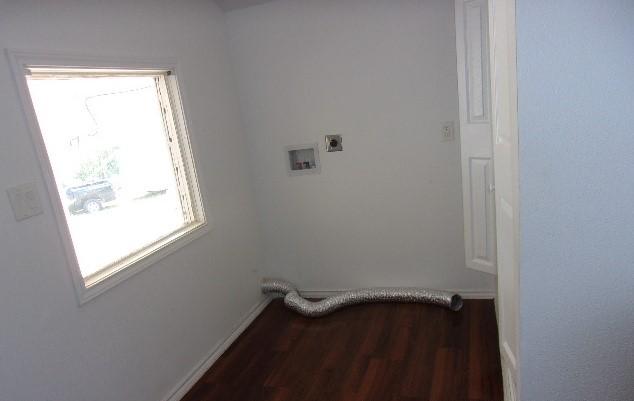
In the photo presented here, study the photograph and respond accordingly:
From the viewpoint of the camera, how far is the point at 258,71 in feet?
9.80

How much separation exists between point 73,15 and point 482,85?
76.0 inches

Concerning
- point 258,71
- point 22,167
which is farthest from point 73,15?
point 258,71

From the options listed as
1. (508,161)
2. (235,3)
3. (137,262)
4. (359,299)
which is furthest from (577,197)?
(235,3)

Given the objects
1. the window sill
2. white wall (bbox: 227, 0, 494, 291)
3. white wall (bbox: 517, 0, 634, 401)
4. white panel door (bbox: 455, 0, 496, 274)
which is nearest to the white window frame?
the window sill

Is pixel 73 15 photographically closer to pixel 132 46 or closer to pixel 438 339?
pixel 132 46

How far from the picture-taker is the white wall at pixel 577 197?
0.95m

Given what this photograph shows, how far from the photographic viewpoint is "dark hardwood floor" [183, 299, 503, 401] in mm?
2127

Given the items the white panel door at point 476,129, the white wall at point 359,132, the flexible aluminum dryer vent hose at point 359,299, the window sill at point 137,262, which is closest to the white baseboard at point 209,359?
the flexible aluminum dryer vent hose at point 359,299

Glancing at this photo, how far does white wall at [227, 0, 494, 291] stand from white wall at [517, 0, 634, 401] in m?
1.75

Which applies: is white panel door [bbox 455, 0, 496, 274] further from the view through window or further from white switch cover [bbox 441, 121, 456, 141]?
the view through window

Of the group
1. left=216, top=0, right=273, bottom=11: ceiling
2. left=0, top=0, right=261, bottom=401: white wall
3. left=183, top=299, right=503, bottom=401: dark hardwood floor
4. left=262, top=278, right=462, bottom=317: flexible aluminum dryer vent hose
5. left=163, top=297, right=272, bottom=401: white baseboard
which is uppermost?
left=216, top=0, right=273, bottom=11: ceiling

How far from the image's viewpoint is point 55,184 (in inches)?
66.5

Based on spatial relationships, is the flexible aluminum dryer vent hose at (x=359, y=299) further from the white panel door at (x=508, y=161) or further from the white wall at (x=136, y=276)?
the white panel door at (x=508, y=161)

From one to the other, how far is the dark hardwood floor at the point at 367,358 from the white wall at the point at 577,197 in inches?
40.4
